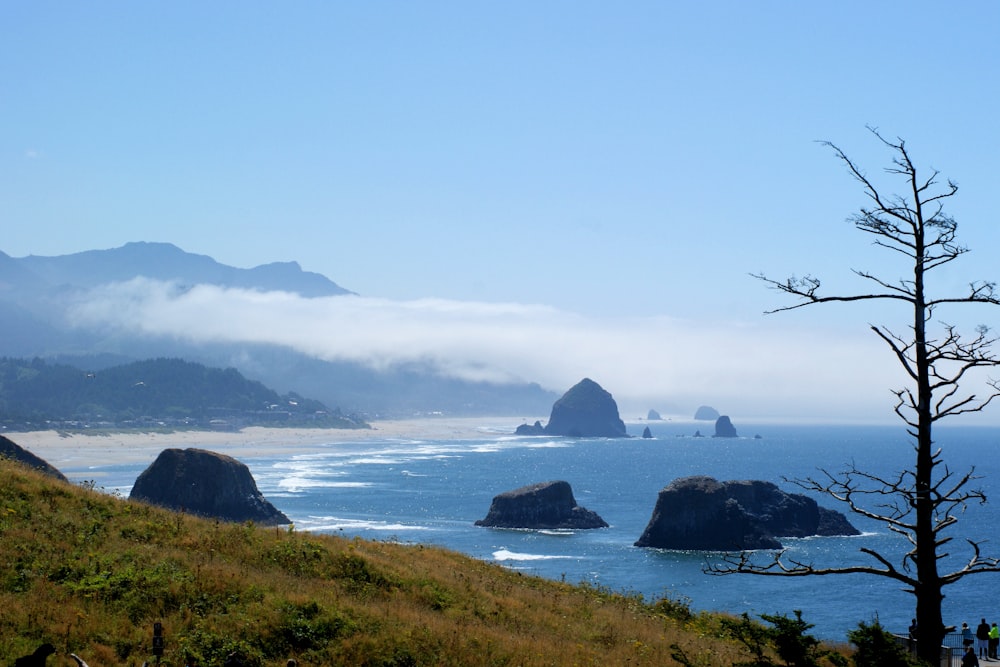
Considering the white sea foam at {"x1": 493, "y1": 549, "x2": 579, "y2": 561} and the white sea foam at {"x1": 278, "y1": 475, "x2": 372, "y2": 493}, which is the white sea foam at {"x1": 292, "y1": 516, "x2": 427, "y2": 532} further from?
the white sea foam at {"x1": 278, "y1": 475, "x2": 372, "y2": 493}

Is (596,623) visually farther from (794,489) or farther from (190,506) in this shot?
(794,489)

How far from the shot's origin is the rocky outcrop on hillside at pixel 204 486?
102000 mm

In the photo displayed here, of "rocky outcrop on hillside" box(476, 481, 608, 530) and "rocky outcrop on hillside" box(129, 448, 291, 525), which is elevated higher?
"rocky outcrop on hillside" box(129, 448, 291, 525)

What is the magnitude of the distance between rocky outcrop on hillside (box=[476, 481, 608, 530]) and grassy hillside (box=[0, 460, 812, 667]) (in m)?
94.2

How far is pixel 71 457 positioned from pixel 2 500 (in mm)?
186464

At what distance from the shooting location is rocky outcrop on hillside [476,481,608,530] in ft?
392

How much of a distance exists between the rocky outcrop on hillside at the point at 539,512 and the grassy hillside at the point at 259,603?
9421cm

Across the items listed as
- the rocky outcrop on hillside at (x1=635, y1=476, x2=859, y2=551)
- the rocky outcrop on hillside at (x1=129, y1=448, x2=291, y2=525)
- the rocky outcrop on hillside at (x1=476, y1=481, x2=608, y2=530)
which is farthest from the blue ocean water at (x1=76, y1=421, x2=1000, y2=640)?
the rocky outcrop on hillside at (x1=129, y1=448, x2=291, y2=525)

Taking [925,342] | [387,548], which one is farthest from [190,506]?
[925,342]

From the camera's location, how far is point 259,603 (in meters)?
18.6

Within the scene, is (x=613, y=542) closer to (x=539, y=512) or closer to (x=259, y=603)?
(x=539, y=512)

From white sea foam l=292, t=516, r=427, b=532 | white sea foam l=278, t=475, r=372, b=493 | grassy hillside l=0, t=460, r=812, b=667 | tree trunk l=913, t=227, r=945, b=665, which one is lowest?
white sea foam l=292, t=516, r=427, b=532

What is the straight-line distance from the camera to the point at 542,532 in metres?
115

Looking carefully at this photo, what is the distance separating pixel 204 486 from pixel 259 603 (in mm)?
92183
